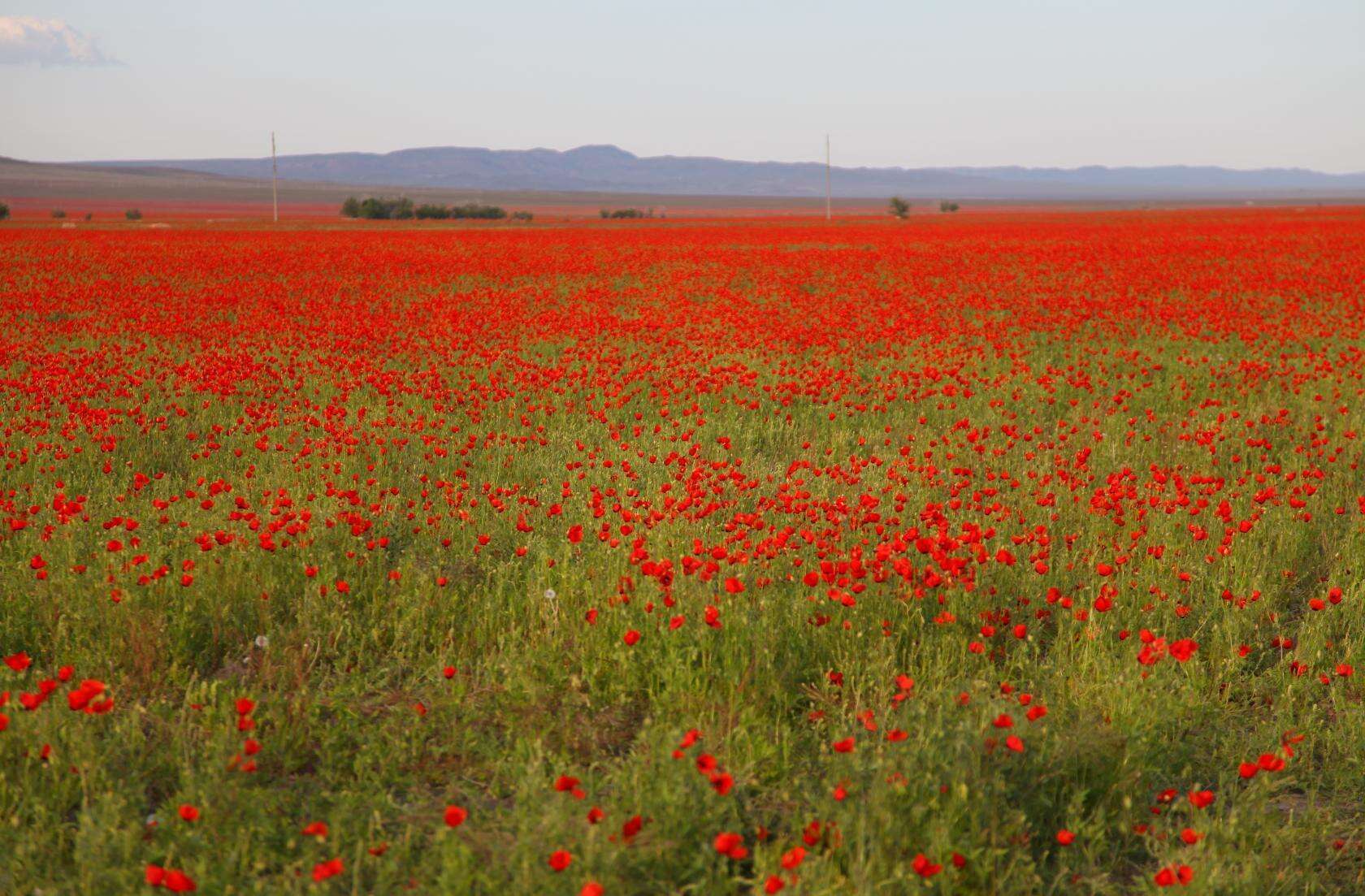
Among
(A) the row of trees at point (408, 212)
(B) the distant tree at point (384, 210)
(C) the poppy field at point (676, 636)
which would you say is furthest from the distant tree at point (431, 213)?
(C) the poppy field at point (676, 636)

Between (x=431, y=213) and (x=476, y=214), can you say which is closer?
(x=431, y=213)

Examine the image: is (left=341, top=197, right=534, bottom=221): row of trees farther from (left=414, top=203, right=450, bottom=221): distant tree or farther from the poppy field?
the poppy field

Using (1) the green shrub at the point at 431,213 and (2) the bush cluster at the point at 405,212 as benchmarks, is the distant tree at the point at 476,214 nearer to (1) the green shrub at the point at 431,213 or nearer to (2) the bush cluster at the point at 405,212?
(2) the bush cluster at the point at 405,212

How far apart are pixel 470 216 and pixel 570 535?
205ft

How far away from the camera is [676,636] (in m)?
4.11

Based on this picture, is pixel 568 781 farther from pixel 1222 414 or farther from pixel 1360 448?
pixel 1222 414

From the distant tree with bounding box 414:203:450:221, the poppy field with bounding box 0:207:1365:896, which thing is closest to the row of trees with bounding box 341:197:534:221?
the distant tree with bounding box 414:203:450:221

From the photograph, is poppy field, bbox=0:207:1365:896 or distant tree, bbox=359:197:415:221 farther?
distant tree, bbox=359:197:415:221

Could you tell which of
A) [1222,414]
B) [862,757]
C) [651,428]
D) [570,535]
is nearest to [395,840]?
[862,757]

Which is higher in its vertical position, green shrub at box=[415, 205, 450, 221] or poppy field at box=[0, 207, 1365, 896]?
green shrub at box=[415, 205, 450, 221]

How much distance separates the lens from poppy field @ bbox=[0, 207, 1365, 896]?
3.02m

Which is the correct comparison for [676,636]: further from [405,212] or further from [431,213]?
[405,212]

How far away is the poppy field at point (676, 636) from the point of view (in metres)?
3.02

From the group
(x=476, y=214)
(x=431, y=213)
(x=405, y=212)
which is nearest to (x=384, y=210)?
(x=405, y=212)
